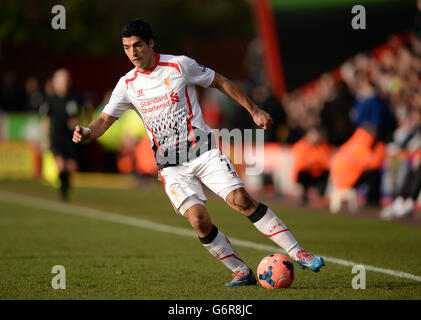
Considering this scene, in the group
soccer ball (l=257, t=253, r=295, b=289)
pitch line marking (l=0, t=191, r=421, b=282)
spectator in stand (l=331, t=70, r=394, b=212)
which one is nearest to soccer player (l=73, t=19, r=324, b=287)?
soccer ball (l=257, t=253, r=295, b=289)

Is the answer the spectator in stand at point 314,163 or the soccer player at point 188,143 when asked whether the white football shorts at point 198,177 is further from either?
the spectator in stand at point 314,163

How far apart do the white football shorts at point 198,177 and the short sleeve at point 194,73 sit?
2.06 ft

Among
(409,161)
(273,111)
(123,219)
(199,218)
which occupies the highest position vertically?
(273,111)

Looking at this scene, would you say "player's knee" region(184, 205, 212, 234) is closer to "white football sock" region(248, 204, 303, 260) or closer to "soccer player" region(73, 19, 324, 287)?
"soccer player" region(73, 19, 324, 287)

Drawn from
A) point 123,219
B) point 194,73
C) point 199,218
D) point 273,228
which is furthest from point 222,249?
point 123,219

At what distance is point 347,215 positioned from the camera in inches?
571

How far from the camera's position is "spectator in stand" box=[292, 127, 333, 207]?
53.7 feet

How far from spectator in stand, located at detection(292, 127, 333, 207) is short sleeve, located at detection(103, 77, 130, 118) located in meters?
8.92

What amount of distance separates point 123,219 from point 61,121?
138 inches

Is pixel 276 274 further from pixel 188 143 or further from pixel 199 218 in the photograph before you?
pixel 188 143

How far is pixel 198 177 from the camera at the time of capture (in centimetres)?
767

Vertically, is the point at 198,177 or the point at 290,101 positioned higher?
the point at 290,101
